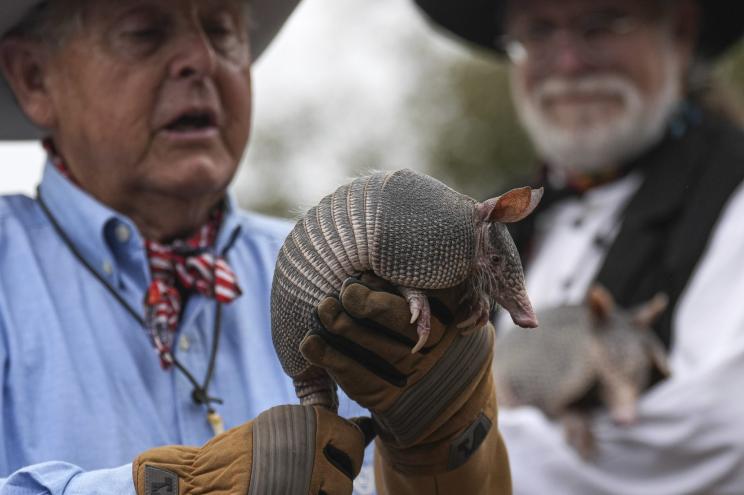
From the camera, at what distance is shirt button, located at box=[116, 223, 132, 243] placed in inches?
87.5

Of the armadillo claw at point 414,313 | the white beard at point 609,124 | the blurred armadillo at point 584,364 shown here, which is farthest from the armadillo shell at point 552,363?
the armadillo claw at point 414,313

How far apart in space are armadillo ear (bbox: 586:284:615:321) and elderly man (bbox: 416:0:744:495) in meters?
0.20

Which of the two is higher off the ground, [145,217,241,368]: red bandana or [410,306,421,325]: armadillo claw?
[410,306,421,325]: armadillo claw

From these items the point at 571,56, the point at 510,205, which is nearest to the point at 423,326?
the point at 510,205

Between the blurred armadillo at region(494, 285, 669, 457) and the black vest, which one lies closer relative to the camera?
the blurred armadillo at region(494, 285, 669, 457)

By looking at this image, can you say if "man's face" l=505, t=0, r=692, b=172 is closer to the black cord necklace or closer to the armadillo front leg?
the black cord necklace

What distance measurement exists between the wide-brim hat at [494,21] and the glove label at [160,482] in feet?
11.6

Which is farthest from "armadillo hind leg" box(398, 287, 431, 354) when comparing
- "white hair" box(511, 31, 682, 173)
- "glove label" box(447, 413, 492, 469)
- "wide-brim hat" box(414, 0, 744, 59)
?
"wide-brim hat" box(414, 0, 744, 59)

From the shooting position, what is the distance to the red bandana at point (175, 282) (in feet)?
7.15

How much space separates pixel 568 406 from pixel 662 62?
1.59 metres

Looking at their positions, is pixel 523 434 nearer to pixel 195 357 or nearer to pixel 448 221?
pixel 195 357

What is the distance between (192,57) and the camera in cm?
225

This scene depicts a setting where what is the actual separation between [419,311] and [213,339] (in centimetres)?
76

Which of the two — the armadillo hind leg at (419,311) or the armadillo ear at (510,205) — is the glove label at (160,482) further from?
the armadillo ear at (510,205)
